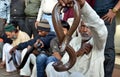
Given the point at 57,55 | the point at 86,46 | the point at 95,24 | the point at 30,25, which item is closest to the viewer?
the point at 95,24

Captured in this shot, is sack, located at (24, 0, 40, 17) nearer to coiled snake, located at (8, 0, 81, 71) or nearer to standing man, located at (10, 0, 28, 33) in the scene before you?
standing man, located at (10, 0, 28, 33)

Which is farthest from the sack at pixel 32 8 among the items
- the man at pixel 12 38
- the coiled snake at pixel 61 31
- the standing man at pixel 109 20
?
the coiled snake at pixel 61 31

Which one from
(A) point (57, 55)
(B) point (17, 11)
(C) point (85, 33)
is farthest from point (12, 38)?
(C) point (85, 33)

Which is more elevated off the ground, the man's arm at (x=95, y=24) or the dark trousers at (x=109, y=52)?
the man's arm at (x=95, y=24)

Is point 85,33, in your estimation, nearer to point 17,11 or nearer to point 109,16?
point 109,16

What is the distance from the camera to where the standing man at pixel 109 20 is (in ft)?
10.3

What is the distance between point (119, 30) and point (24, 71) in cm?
151

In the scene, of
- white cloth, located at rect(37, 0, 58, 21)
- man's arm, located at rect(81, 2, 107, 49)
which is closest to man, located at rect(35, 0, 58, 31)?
white cloth, located at rect(37, 0, 58, 21)

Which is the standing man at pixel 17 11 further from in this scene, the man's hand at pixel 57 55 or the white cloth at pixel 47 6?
the man's hand at pixel 57 55

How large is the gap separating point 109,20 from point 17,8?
3.69 metres

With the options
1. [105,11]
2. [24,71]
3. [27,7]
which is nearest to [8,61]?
[24,71]

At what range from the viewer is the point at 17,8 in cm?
654

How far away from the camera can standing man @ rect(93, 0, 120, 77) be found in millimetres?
3141

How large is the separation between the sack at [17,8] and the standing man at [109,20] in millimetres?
3446
